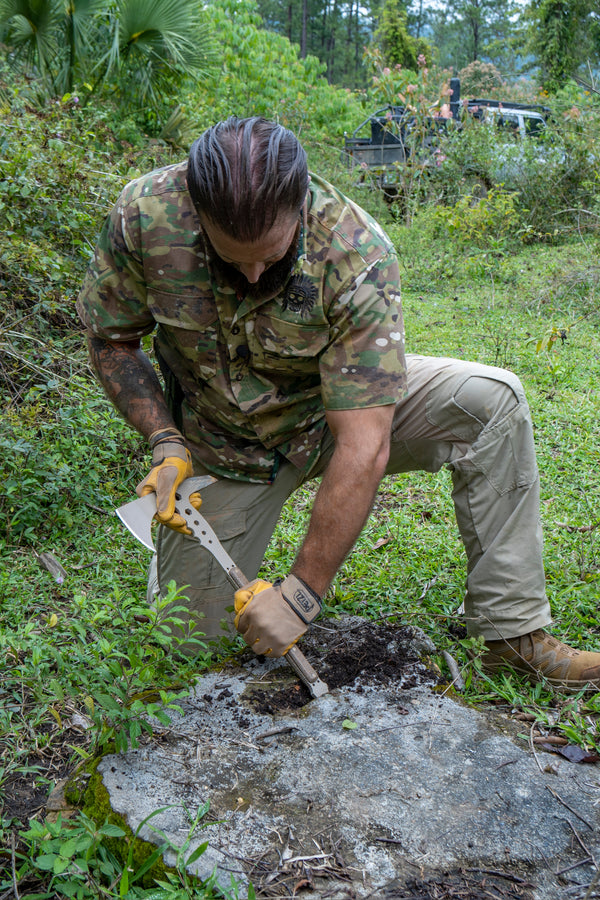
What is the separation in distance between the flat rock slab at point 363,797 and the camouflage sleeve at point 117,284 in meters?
1.19

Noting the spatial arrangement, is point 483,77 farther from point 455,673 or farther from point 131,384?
point 455,673

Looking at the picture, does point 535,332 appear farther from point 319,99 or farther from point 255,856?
point 319,99

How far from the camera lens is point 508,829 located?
1.57m

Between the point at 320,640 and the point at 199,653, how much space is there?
1.18 feet

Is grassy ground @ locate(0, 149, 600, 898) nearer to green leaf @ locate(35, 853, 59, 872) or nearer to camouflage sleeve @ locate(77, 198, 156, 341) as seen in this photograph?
green leaf @ locate(35, 853, 59, 872)

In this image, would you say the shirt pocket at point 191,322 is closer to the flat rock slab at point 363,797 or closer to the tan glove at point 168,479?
the tan glove at point 168,479

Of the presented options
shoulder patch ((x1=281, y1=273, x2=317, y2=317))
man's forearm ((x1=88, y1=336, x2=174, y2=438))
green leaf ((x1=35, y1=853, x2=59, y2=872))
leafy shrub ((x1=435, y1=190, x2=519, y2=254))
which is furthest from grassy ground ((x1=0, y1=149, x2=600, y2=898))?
leafy shrub ((x1=435, y1=190, x2=519, y2=254))

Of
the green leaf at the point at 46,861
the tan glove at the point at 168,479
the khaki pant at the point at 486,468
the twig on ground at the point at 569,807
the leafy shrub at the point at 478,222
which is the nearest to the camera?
the green leaf at the point at 46,861

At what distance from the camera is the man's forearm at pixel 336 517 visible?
203cm

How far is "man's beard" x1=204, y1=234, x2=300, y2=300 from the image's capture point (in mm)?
2150

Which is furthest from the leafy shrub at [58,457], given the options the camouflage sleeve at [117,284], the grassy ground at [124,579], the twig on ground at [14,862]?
the twig on ground at [14,862]

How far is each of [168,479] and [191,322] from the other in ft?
1.65

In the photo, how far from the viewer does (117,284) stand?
2.41 meters

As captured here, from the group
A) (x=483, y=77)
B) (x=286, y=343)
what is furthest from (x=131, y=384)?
(x=483, y=77)
